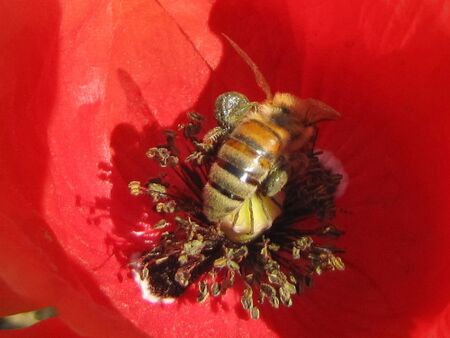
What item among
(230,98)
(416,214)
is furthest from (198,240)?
(416,214)

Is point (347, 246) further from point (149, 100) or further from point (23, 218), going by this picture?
point (23, 218)

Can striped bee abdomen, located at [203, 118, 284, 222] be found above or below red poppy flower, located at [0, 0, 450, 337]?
above

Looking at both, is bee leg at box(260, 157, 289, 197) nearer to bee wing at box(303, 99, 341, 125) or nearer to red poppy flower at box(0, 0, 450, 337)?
bee wing at box(303, 99, 341, 125)

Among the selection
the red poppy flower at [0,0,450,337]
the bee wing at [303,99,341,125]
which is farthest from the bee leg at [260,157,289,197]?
the red poppy flower at [0,0,450,337]

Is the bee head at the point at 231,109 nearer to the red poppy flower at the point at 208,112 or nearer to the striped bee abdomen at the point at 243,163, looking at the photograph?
the striped bee abdomen at the point at 243,163

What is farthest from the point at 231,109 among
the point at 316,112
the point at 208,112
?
the point at 208,112

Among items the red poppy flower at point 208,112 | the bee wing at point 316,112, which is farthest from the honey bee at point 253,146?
the red poppy flower at point 208,112
